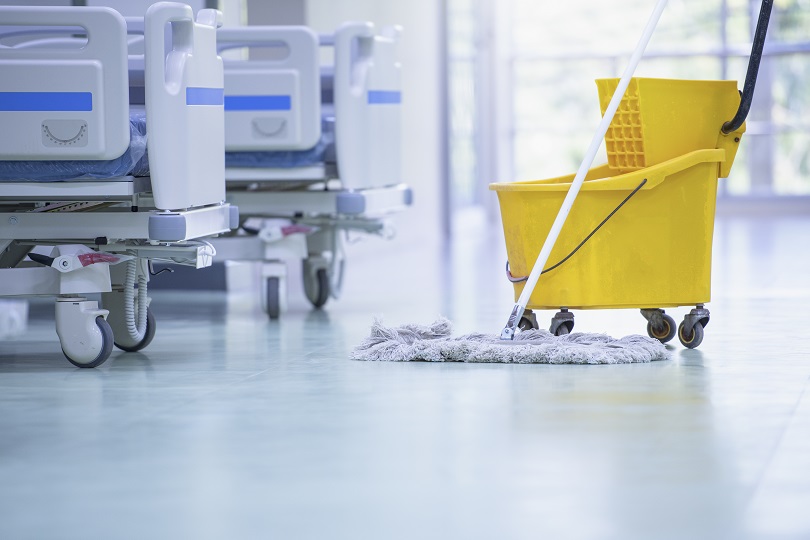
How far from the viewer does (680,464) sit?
2.02 metres

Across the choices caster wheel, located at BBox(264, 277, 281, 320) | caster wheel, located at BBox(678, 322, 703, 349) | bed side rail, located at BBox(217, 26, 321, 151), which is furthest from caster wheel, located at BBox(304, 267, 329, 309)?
caster wheel, located at BBox(678, 322, 703, 349)

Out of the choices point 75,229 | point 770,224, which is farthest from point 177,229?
point 770,224

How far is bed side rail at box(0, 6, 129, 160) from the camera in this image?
3.01 metres

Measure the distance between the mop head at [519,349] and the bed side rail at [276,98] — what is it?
0.99 meters

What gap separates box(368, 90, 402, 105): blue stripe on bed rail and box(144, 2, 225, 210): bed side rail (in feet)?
3.47

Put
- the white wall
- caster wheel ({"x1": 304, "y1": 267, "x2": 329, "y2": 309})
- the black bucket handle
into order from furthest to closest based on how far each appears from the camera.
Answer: the white wall < caster wheel ({"x1": 304, "y1": 267, "x2": 329, "y2": 309}) < the black bucket handle

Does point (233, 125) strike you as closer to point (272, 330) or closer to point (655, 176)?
point (272, 330)

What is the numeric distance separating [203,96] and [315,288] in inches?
58.3

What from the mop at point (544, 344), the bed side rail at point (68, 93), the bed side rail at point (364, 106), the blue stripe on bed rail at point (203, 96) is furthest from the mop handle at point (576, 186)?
the bed side rail at point (364, 106)

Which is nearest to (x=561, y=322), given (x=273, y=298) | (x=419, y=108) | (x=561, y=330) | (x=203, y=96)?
(x=561, y=330)

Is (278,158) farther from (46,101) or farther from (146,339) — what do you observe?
(46,101)

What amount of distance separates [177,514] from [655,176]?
1819 mm

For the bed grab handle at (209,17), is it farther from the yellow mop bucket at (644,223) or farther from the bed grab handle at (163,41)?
the yellow mop bucket at (644,223)

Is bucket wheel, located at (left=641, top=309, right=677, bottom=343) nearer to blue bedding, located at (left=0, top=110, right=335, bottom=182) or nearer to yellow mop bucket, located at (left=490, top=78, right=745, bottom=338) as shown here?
yellow mop bucket, located at (left=490, top=78, right=745, bottom=338)
